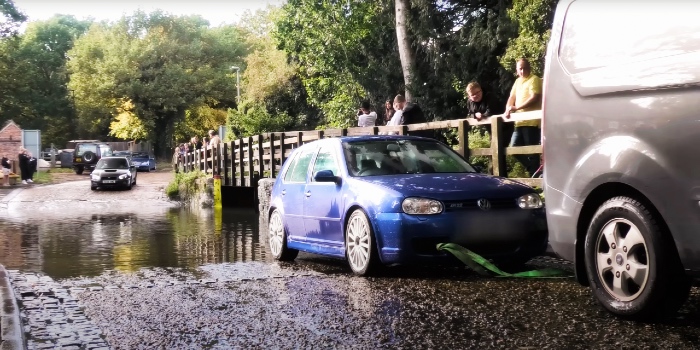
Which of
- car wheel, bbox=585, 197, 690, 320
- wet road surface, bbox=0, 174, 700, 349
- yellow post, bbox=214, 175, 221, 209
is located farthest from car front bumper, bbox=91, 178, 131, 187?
car wheel, bbox=585, 197, 690, 320

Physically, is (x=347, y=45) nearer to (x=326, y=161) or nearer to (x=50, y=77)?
(x=326, y=161)

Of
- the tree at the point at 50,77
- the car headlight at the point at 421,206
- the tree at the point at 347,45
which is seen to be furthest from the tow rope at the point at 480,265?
the tree at the point at 50,77

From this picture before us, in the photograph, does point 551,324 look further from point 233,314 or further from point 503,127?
point 503,127

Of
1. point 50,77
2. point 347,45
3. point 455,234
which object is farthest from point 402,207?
point 50,77

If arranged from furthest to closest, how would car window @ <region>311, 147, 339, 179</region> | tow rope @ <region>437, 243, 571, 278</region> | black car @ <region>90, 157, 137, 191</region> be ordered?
black car @ <region>90, 157, 137, 191</region>, car window @ <region>311, 147, 339, 179</region>, tow rope @ <region>437, 243, 571, 278</region>

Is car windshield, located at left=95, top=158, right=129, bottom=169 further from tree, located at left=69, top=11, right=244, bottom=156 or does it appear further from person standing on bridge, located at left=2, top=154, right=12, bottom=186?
tree, located at left=69, top=11, right=244, bottom=156

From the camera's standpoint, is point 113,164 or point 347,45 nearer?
point 347,45

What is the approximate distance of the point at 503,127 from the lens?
11992mm

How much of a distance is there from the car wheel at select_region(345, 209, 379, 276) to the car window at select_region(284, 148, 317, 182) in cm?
155

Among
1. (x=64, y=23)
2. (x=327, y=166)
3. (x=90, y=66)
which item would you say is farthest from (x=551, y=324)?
(x=64, y=23)

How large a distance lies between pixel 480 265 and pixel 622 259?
2529mm

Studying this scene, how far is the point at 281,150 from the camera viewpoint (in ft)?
69.5

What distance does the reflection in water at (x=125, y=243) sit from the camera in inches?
420

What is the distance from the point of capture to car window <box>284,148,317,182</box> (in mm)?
10484
